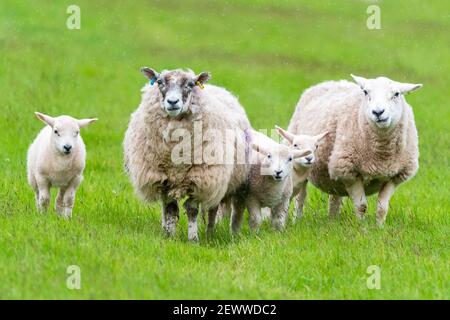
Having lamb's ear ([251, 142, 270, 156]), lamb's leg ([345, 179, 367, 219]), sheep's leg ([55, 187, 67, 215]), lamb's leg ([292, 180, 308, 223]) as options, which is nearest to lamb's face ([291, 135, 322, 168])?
lamb's ear ([251, 142, 270, 156])

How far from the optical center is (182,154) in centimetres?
906

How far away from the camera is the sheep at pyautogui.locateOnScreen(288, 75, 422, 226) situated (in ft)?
30.0

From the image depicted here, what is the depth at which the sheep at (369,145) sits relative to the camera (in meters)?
9.13

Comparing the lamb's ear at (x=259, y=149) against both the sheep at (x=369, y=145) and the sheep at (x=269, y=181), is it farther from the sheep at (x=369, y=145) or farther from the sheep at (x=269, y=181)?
the sheep at (x=369, y=145)

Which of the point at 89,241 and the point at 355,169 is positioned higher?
the point at 355,169

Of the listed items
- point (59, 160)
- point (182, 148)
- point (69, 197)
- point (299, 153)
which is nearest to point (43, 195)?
point (69, 197)

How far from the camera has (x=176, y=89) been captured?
8672 millimetres

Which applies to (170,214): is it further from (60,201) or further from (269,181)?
(60,201)

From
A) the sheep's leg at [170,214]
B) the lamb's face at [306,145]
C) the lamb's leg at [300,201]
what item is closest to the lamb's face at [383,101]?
the lamb's face at [306,145]

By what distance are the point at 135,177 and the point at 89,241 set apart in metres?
1.69

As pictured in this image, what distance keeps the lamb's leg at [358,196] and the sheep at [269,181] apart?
73 centimetres
